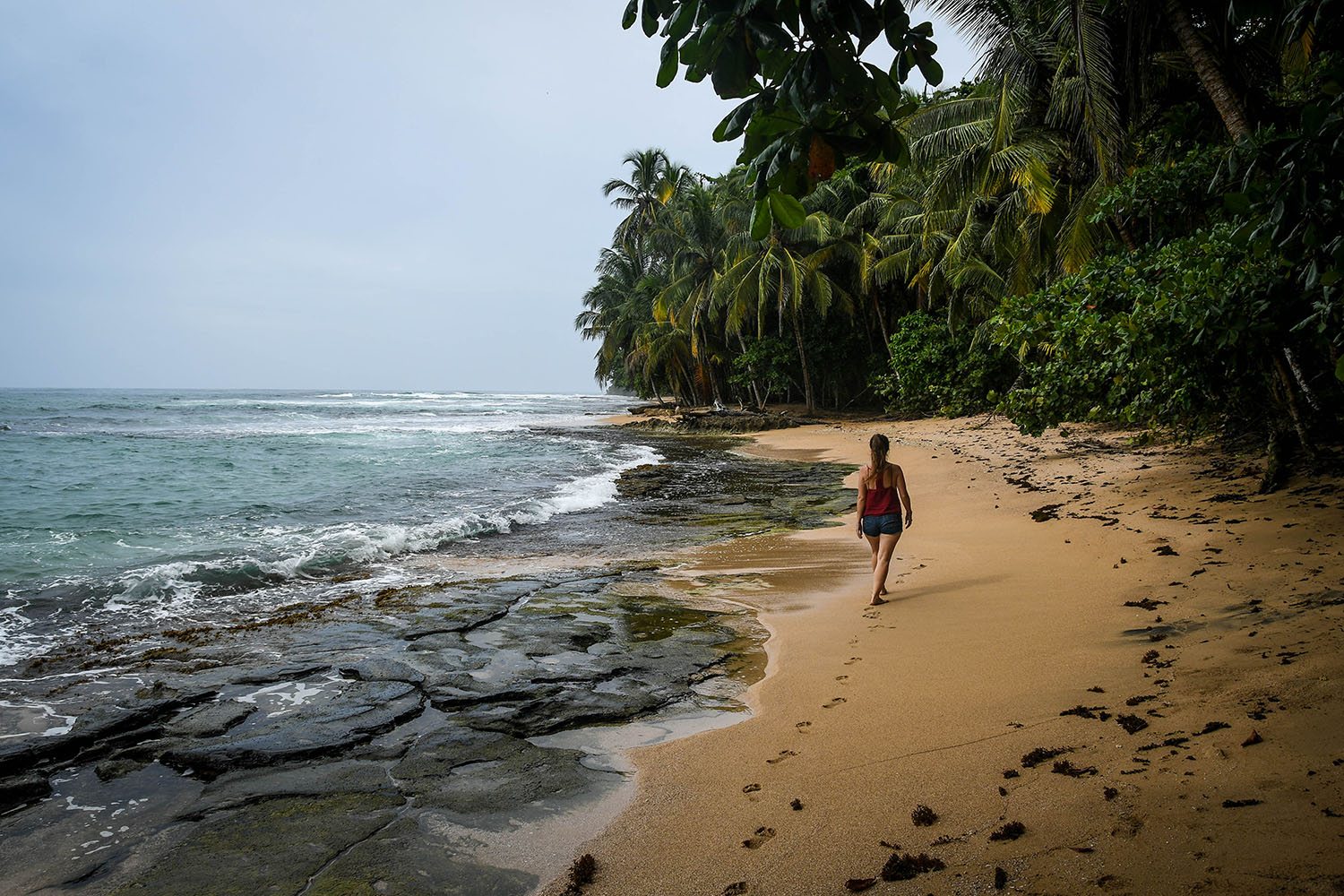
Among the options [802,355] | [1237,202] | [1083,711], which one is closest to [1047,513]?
[1083,711]

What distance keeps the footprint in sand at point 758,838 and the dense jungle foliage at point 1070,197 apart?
2016 millimetres

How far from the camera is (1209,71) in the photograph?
7449 mm

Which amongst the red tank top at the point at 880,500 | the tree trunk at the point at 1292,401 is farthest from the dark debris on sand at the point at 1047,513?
the red tank top at the point at 880,500

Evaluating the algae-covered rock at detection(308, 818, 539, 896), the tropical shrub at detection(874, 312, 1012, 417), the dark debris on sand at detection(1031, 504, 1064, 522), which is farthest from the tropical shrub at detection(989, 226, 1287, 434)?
the tropical shrub at detection(874, 312, 1012, 417)

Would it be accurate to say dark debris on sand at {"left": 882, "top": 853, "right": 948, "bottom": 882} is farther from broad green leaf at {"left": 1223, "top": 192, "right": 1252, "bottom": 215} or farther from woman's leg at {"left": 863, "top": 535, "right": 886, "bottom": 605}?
woman's leg at {"left": 863, "top": 535, "right": 886, "bottom": 605}

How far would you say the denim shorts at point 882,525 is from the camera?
19.6 feet

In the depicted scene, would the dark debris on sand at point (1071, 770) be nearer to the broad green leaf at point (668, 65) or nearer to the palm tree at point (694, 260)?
the broad green leaf at point (668, 65)

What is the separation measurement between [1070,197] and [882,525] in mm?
12514

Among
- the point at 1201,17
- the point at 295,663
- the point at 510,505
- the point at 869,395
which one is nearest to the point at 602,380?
the point at 869,395

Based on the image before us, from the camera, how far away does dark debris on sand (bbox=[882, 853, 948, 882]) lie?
2227 millimetres

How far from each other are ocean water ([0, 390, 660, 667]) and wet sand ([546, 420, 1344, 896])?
5.35m

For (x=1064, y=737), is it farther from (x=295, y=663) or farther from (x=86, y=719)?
(x=86, y=719)

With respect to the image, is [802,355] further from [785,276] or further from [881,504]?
[881,504]

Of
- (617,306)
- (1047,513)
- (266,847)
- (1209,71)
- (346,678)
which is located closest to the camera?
(266,847)
